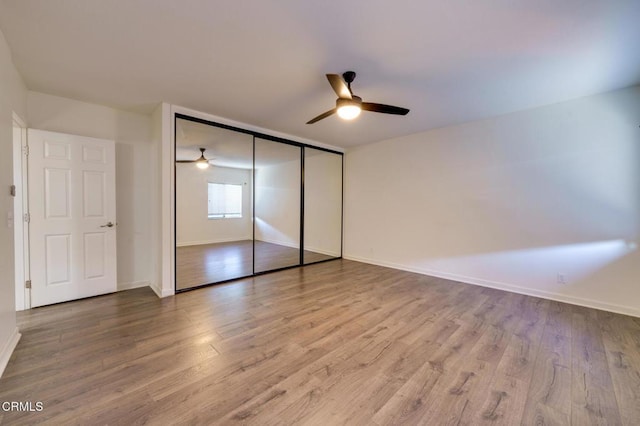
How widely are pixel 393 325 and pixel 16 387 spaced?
297 cm

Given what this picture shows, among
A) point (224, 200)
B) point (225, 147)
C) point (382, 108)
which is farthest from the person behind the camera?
point (224, 200)

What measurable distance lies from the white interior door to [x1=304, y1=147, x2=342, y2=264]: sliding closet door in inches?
141

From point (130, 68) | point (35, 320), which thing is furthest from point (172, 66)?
point (35, 320)

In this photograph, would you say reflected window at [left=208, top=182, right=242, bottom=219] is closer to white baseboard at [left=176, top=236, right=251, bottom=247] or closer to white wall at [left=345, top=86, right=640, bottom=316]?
white baseboard at [left=176, top=236, right=251, bottom=247]

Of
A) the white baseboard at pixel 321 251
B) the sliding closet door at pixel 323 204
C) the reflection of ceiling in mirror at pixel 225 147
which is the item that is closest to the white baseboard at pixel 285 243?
the white baseboard at pixel 321 251

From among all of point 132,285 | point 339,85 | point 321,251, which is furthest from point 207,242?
point 339,85

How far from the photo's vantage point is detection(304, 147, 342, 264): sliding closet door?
6117mm

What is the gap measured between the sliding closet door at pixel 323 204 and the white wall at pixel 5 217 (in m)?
4.43

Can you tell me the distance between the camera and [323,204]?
630cm

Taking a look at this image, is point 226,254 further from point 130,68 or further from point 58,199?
point 130,68

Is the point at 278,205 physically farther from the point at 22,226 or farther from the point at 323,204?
the point at 22,226

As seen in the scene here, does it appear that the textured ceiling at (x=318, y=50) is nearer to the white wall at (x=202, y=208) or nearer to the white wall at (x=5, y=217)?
the white wall at (x=5, y=217)

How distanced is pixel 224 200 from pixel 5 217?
146 inches

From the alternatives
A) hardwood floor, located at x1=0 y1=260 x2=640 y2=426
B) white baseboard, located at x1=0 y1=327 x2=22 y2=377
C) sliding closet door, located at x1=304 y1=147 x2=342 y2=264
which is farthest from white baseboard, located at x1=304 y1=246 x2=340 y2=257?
white baseboard, located at x1=0 y1=327 x2=22 y2=377
